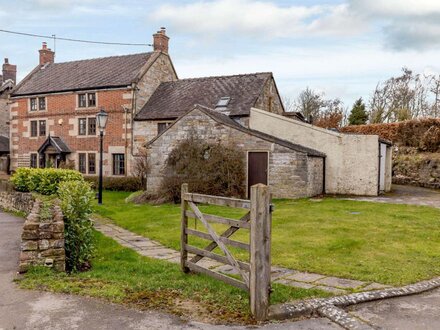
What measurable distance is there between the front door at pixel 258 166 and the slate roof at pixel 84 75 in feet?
44.8

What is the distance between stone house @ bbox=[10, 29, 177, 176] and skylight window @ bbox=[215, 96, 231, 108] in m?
6.48

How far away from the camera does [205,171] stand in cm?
1909

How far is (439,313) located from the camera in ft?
17.5

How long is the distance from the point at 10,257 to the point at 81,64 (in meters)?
29.5

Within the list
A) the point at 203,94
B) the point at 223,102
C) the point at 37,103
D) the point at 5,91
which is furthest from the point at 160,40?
the point at 5,91

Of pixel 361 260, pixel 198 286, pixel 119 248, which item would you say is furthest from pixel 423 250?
pixel 119 248

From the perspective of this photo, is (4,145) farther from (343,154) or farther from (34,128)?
(343,154)

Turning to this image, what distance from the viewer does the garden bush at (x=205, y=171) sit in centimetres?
1895

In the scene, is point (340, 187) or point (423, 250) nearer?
point (423, 250)

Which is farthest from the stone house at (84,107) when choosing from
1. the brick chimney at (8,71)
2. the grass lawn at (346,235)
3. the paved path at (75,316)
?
the paved path at (75,316)

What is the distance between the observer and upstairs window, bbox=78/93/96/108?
102 feet

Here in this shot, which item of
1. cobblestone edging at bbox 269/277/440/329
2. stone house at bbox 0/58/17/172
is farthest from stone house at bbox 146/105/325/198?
stone house at bbox 0/58/17/172

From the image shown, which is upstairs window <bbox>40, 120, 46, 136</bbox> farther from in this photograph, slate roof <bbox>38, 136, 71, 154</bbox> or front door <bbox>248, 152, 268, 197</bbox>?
front door <bbox>248, 152, 268, 197</bbox>

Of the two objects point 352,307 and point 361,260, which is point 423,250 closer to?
point 361,260
